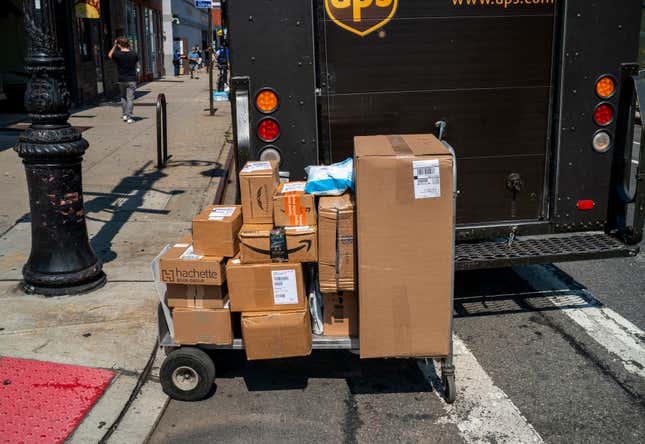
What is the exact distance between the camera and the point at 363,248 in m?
3.88

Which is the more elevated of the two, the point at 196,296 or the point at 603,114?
the point at 603,114

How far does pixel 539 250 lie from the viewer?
502cm

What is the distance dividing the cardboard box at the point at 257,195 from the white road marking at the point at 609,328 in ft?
8.79

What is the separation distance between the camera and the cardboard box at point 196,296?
4.20m

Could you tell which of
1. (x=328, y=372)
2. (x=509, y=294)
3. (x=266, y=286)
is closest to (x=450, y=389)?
(x=328, y=372)

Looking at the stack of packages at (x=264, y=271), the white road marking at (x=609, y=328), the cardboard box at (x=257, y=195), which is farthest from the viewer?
the white road marking at (x=609, y=328)

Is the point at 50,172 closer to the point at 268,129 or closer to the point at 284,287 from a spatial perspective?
the point at 268,129

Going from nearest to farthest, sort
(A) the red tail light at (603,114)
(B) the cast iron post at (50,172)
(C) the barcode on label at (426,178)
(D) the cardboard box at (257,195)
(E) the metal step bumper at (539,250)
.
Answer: (C) the barcode on label at (426,178)
(D) the cardboard box at (257,195)
(E) the metal step bumper at (539,250)
(A) the red tail light at (603,114)
(B) the cast iron post at (50,172)

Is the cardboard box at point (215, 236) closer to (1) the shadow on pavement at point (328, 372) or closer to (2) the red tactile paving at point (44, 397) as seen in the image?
(1) the shadow on pavement at point (328, 372)

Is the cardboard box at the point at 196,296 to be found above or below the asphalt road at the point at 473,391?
above

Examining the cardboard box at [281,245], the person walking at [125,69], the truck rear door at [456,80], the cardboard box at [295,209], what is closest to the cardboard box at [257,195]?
the cardboard box at [295,209]

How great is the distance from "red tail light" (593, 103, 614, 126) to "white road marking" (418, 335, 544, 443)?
6.80ft

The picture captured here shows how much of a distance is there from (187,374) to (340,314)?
3.46 feet

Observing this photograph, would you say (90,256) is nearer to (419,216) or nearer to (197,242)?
(197,242)
